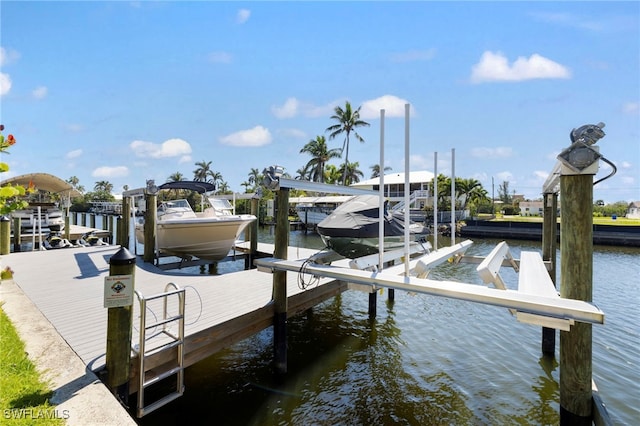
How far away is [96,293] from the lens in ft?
20.7

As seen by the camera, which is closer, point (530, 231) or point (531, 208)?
point (530, 231)

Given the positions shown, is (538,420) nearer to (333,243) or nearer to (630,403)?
(630,403)

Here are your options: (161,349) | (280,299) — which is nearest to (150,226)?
(280,299)

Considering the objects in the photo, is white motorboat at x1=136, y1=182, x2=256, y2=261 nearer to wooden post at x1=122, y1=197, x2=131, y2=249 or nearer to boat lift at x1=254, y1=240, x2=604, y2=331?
wooden post at x1=122, y1=197, x2=131, y2=249

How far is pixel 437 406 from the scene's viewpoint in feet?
16.9

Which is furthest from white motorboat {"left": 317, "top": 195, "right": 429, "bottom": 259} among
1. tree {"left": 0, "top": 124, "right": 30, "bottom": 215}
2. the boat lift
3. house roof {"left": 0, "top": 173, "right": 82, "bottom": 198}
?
house roof {"left": 0, "top": 173, "right": 82, "bottom": 198}

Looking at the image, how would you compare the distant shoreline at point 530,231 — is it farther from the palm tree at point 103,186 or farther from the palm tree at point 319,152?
the palm tree at point 103,186

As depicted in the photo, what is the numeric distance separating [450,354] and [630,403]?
2789mm

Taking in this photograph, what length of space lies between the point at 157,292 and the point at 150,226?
11.8ft

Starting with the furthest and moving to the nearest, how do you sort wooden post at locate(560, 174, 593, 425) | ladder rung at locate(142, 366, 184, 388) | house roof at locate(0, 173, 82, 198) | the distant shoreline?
the distant shoreline → house roof at locate(0, 173, 82, 198) → ladder rung at locate(142, 366, 184, 388) → wooden post at locate(560, 174, 593, 425)

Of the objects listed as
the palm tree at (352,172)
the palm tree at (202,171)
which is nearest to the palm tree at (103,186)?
the palm tree at (202,171)

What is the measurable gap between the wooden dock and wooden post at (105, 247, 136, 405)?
0.73 ft

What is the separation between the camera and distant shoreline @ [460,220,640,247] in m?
25.3

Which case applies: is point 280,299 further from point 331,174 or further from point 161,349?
point 331,174
